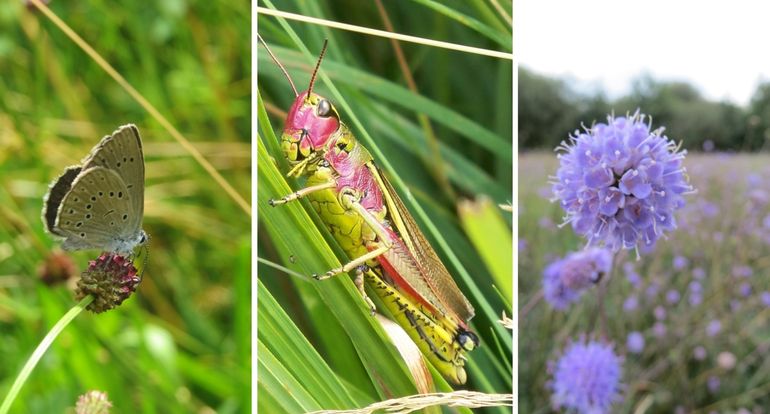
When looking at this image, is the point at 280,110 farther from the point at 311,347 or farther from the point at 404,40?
the point at 311,347

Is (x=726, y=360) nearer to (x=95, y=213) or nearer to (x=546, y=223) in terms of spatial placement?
(x=546, y=223)

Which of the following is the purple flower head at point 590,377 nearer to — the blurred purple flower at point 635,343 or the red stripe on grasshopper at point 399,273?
the blurred purple flower at point 635,343

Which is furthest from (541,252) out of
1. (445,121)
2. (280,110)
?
(280,110)

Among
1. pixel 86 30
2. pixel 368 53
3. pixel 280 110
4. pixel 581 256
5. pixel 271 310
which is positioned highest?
pixel 86 30

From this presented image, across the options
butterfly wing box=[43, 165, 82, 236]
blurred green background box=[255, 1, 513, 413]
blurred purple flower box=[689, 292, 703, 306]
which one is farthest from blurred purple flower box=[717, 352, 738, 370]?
butterfly wing box=[43, 165, 82, 236]

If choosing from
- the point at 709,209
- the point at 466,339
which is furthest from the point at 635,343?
the point at 466,339

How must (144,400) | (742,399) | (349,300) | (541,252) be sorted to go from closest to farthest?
1. (349,300)
2. (144,400)
3. (742,399)
4. (541,252)
